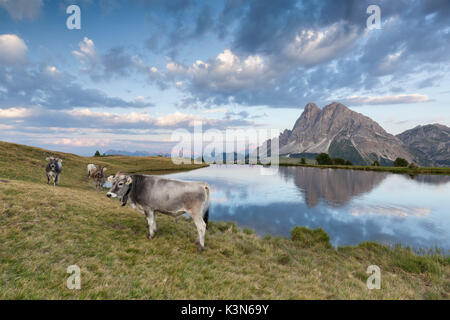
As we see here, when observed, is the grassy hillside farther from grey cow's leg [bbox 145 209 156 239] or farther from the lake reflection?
the lake reflection

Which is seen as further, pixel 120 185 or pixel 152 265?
pixel 120 185

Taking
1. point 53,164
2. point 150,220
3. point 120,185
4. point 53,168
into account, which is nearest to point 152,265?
point 150,220

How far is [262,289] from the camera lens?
212 inches

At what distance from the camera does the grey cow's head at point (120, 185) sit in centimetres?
782

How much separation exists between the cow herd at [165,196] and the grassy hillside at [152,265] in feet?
4.22

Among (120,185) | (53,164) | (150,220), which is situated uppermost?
(53,164)

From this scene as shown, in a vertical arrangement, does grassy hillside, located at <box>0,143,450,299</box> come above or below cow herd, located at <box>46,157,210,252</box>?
below

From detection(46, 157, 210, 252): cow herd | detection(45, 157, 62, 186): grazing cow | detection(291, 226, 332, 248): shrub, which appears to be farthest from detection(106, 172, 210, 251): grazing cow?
detection(45, 157, 62, 186): grazing cow

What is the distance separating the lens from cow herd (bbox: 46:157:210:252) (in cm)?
753

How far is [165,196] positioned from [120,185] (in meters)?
2.06

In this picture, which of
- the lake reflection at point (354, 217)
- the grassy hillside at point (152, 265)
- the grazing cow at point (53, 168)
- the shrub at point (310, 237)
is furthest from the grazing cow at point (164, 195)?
the grazing cow at point (53, 168)

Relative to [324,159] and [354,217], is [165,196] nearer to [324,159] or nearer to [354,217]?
[354,217]

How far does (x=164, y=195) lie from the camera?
25.3ft
